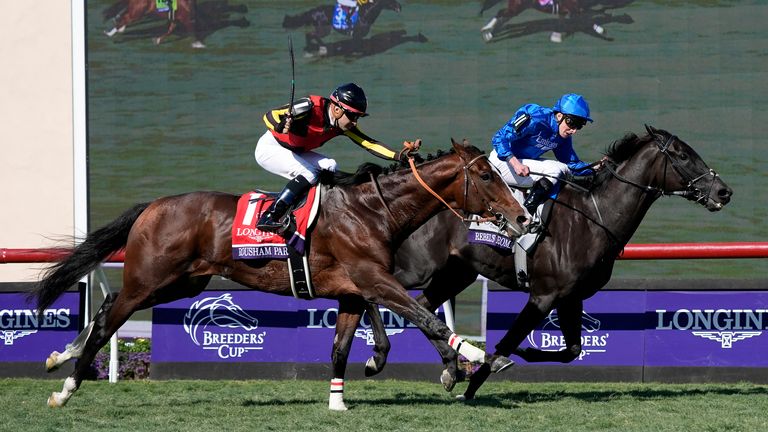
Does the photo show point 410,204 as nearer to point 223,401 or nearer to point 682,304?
point 223,401

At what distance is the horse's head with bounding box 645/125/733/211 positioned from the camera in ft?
23.5

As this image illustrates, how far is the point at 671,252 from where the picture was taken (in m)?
8.46

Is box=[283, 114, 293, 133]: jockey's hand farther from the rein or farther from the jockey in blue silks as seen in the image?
the jockey in blue silks

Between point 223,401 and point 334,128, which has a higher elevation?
point 334,128

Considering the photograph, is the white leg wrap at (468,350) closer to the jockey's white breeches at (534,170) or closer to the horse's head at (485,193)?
the horse's head at (485,193)

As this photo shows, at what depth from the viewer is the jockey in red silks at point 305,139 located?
6.56m

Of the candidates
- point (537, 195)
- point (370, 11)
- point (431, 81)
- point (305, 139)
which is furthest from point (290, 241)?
point (370, 11)

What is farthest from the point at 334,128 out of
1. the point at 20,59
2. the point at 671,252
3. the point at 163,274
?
the point at 20,59

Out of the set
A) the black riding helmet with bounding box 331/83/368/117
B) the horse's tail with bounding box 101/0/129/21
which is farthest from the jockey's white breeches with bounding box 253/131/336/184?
the horse's tail with bounding box 101/0/129/21

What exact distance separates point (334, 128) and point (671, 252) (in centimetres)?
313

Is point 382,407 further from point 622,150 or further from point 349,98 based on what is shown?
point 622,150

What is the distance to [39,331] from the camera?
28.9ft

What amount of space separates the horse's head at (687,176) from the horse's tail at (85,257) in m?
3.40

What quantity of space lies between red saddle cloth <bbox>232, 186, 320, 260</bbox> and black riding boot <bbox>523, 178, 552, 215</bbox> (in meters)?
1.57
